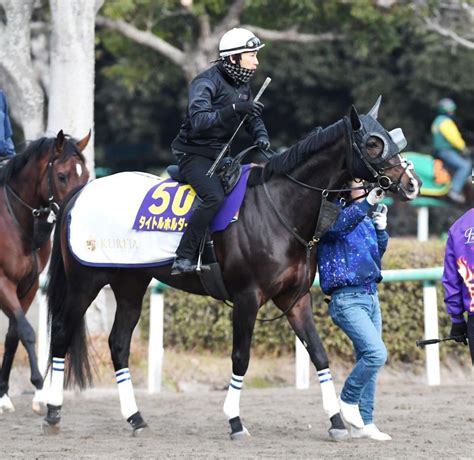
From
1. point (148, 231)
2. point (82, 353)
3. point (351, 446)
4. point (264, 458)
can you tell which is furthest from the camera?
point (82, 353)

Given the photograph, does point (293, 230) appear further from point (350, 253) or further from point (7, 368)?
point (7, 368)

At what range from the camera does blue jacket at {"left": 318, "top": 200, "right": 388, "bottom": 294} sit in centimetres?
747

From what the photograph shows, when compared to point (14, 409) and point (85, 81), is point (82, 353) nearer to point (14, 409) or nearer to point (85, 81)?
point (14, 409)

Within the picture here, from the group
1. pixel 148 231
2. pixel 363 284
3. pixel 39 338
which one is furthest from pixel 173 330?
pixel 363 284

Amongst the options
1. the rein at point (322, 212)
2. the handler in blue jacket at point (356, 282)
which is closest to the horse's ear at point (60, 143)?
the rein at point (322, 212)

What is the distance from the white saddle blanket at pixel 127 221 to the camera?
8.15 m

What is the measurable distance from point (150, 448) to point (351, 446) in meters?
1.27

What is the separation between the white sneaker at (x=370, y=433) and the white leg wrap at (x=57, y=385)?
213cm

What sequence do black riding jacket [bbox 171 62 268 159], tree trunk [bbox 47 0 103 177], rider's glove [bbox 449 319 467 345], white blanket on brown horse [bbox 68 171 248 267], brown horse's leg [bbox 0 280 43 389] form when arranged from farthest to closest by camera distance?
tree trunk [bbox 47 0 103 177]
brown horse's leg [bbox 0 280 43 389]
white blanket on brown horse [bbox 68 171 248 267]
black riding jacket [bbox 171 62 268 159]
rider's glove [bbox 449 319 467 345]

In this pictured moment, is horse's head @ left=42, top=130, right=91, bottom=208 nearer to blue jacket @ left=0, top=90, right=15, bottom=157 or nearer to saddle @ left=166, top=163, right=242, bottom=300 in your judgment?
blue jacket @ left=0, top=90, right=15, bottom=157

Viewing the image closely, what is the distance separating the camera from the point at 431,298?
10711mm

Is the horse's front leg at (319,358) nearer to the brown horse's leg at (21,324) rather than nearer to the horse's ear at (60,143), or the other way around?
the brown horse's leg at (21,324)

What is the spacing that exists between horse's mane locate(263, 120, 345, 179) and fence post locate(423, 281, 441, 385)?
3.20m

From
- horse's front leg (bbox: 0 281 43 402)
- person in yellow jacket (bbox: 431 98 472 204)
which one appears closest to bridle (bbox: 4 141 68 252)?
horse's front leg (bbox: 0 281 43 402)
